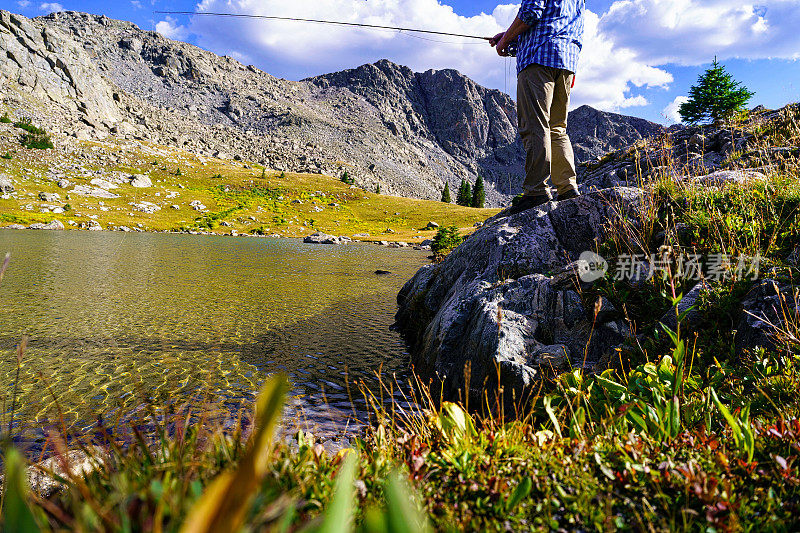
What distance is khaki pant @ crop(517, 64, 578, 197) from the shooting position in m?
6.56

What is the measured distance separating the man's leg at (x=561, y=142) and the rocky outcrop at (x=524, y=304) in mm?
458

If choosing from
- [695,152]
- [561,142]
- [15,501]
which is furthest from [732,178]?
[15,501]

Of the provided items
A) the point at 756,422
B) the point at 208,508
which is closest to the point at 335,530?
the point at 208,508

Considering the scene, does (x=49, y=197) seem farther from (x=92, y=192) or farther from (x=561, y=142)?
(x=561, y=142)

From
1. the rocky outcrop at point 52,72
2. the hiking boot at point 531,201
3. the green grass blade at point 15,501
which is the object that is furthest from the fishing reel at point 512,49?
the rocky outcrop at point 52,72

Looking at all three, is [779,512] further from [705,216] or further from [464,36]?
[464,36]

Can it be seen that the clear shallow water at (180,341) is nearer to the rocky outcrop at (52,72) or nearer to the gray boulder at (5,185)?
the gray boulder at (5,185)

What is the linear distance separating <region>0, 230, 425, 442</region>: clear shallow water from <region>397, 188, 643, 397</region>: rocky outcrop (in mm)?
1560

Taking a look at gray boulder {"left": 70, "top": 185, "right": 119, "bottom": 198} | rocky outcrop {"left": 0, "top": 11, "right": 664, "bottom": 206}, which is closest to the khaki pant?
gray boulder {"left": 70, "top": 185, "right": 119, "bottom": 198}

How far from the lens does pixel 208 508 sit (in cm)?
56

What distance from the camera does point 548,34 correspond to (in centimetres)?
635

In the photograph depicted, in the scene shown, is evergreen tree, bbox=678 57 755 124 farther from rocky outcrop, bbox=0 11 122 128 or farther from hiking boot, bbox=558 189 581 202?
rocky outcrop, bbox=0 11 122 128

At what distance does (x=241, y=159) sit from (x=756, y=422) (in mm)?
158127

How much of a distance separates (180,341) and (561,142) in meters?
8.69
